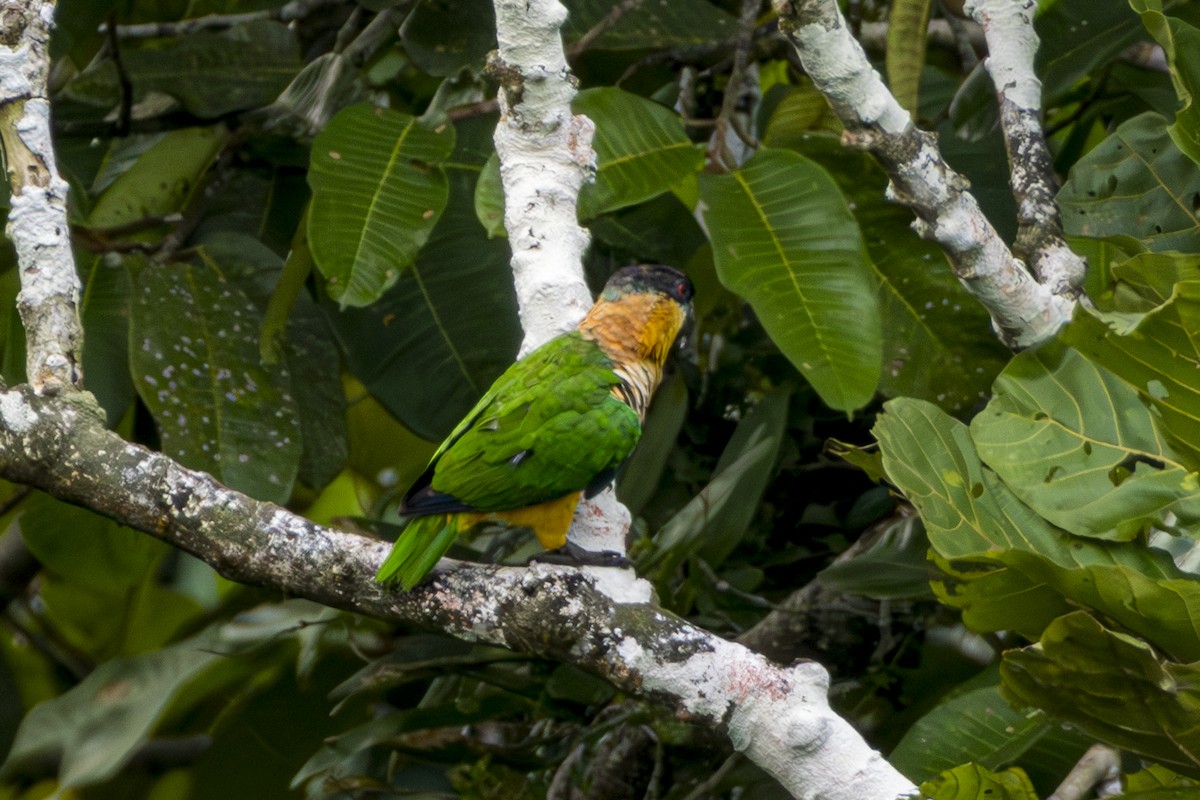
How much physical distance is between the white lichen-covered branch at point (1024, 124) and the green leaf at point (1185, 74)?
26 centimetres

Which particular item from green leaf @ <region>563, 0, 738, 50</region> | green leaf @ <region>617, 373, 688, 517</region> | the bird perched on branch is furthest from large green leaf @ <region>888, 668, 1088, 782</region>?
green leaf @ <region>563, 0, 738, 50</region>

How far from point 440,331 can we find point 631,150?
0.60 meters

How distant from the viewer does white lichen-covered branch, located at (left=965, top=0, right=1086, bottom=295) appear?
1.86 metres

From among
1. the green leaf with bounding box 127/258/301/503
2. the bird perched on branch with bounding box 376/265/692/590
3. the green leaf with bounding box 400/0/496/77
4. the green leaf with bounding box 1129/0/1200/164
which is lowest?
the green leaf with bounding box 127/258/301/503

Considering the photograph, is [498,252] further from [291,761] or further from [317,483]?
[291,761]

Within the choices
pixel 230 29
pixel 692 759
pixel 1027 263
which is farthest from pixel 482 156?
pixel 692 759

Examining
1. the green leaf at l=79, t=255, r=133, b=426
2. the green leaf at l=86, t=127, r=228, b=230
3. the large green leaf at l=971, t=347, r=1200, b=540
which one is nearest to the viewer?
the large green leaf at l=971, t=347, r=1200, b=540

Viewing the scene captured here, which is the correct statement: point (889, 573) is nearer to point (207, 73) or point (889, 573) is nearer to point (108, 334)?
point (108, 334)

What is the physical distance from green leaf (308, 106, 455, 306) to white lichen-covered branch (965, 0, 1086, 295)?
920 millimetres

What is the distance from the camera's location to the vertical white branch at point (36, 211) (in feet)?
4.95

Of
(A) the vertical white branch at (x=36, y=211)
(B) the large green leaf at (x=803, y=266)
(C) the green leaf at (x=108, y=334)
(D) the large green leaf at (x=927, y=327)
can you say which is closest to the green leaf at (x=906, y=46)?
(D) the large green leaf at (x=927, y=327)

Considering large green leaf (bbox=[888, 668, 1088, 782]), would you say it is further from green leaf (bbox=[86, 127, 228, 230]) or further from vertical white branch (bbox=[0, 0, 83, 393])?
green leaf (bbox=[86, 127, 228, 230])

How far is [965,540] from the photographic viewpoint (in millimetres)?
1401

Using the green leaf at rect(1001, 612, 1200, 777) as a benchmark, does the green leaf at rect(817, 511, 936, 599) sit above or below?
below
